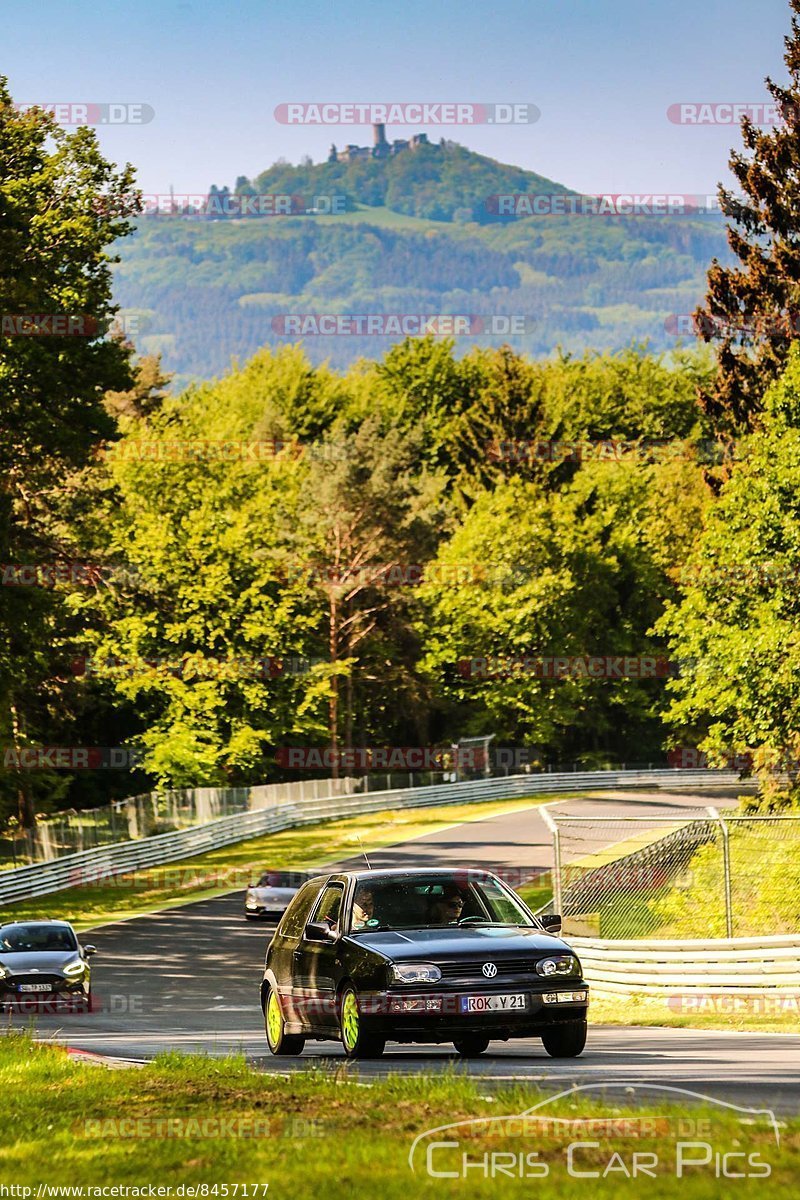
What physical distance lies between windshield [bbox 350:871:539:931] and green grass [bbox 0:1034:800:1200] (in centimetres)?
287

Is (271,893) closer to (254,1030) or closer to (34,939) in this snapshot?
(34,939)

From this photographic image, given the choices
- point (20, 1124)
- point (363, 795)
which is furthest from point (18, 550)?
point (20, 1124)

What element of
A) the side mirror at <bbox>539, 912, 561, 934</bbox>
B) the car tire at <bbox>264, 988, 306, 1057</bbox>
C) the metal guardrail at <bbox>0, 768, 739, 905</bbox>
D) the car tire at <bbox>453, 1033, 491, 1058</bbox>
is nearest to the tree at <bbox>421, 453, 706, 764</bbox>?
the metal guardrail at <bbox>0, 768, 739, 905</bbox>

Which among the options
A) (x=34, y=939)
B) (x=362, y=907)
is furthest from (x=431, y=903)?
(x=34, y=939)

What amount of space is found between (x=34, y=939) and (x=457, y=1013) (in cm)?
1408

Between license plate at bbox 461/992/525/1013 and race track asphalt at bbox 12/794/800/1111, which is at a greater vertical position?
license plate at bbox 461/992/525/1013

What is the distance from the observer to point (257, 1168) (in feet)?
24.4

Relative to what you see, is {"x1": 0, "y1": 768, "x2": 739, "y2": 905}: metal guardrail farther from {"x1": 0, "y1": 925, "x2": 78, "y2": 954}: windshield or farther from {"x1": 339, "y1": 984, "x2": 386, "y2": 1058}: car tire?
{"x1": 339, "y1": 984, "x2": 386, "y2": 1058}: car tire

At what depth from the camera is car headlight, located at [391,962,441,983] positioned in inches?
481

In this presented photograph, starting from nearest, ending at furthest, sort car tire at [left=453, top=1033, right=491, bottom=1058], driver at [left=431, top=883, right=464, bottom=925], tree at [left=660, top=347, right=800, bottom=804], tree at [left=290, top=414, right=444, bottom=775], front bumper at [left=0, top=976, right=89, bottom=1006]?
car tire at [left=453, top=1033, right=491, bottom=1058]
driver at [left=431, top=883, right=464, bottom=925]
front bumper at [left=0, top=976, right=89, bottom=1006]
tree at [left=660, top=347, right=800, bottom=804]
tree at [left=290, top=414, right=444, bottom=775]

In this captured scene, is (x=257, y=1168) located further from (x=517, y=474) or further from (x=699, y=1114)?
(x=517, y=474)

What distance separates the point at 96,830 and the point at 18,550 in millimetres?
9867

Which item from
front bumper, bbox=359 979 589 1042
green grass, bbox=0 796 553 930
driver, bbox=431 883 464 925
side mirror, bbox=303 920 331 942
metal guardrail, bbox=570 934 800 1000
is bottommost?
green grass, bbox=0 796 553 930

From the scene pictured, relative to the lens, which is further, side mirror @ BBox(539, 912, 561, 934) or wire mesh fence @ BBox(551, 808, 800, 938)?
wire mesh fence @ BBox(551, 808, 800, 938)
